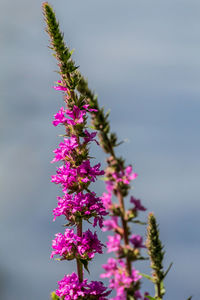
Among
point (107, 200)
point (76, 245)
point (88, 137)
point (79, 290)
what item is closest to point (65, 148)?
point (88, 137)

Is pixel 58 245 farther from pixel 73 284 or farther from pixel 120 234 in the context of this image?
pixel 120 234

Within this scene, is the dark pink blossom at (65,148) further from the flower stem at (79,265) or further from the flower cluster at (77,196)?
the flower stem at (79,265)

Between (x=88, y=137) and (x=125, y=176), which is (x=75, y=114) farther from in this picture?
(x=125, y=176)

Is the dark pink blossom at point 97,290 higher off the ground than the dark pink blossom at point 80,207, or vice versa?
the dark pink blossom at point 80,207

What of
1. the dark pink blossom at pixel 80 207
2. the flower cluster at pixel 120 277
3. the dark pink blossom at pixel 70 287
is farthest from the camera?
the dark pink blossom at pixel 80 207

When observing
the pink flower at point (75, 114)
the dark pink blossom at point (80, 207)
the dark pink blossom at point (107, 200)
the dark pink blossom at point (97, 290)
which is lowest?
the dark pink blossom at point (97, 290)

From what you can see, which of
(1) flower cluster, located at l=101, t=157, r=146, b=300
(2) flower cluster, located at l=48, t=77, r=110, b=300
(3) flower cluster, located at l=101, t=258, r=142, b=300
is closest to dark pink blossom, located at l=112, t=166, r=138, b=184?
(1) flower cluster, located at l=101, t=157, r=146, b=300

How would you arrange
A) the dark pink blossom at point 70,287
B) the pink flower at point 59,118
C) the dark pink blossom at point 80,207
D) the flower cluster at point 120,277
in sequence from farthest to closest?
the pink flower at point 59,118 → the dark pink blossom at point 80,207 → the dark pink blossom at point 70,287 → the flower cluster at point 120,277

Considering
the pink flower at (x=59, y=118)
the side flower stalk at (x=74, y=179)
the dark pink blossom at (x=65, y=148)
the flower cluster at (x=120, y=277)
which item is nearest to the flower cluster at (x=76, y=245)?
the side flower stalk at (x=74, y=179)

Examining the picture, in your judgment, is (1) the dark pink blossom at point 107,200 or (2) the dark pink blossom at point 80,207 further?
(2) the dark pink blossom at point 80,207

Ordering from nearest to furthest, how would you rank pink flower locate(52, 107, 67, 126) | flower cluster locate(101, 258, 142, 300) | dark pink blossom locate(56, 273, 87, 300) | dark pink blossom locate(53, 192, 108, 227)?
flower cluster locate(101, 258, 142, 300) → dark pink blossom locate(56, 273, 87, 300) → dark pink blossom locate(53, 192, 108, 227) → pink flower locate(52, 107, 67, 126)

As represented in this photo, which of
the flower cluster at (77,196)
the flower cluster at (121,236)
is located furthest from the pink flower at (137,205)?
the flower cluster at (77,196)

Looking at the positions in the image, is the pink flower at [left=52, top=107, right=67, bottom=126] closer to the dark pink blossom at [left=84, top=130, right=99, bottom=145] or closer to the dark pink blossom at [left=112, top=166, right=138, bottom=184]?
the dark pink blossom at [left=84, top=130, right=99, bottom=145]

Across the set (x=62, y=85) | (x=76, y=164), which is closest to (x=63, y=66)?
(x=62, y=85)
